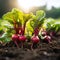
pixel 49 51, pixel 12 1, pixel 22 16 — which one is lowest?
pixel 49 51

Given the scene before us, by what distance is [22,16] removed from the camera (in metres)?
3.28

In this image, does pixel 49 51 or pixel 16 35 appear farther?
pixel 16 35

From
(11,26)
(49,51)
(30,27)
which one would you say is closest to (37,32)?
(30,27)

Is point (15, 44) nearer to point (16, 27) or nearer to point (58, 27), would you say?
point (16, 27)

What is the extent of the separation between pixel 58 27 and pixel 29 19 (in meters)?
0.76

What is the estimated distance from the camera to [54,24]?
A: 12.4ft

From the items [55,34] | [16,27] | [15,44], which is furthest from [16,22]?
[55,34]

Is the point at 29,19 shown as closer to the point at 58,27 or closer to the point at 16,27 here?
the point at 16,27

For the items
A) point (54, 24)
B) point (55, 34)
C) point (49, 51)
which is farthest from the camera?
point (55, 34)

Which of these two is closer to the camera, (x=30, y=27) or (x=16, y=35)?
(x=16, y=35)

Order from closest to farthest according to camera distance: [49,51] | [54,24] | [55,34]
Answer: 1. [49,51]
2. [54,24]
3. [55,34]

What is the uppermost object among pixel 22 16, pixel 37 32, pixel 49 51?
pixel 22 16

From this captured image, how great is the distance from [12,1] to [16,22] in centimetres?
1396

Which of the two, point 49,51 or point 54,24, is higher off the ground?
point 54,24
